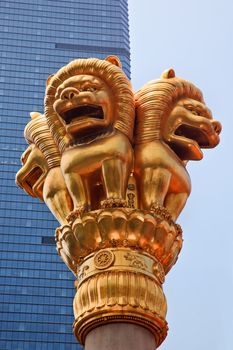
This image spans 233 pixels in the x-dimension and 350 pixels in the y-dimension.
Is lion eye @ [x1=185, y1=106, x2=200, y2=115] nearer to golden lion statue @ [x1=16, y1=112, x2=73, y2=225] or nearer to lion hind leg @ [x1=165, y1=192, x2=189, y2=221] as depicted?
lion hind leg @ [x1=165, y1=192, x2=189, y2=221]

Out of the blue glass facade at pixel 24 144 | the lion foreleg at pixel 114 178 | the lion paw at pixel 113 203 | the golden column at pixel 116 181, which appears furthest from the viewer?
the blue glass facade at pixel 24 144

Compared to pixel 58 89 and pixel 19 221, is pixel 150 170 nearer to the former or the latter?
pixel 58 89

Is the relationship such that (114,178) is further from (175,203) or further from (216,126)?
(216,126)

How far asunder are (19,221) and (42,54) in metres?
29.3

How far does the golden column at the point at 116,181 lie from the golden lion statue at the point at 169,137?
0.01 m

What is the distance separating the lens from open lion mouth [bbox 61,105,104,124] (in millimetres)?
9531

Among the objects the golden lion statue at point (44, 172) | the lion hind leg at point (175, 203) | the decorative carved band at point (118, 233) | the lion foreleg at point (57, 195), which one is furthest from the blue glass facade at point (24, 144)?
the decorative carved band at point (118, 233)

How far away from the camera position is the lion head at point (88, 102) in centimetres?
947

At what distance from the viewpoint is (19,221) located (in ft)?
275

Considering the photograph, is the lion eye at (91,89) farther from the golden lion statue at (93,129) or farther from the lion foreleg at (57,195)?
the lion foreleg at (57,195)

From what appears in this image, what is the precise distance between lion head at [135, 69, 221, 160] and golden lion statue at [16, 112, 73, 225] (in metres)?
1.27

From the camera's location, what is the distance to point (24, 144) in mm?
89875

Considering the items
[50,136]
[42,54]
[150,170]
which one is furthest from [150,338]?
[42,54]

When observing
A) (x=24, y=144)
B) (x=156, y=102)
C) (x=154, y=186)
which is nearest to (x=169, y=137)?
(x=156, y=102)
